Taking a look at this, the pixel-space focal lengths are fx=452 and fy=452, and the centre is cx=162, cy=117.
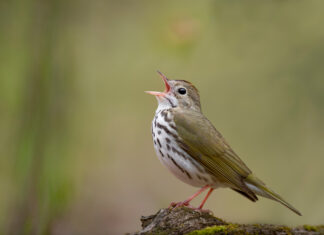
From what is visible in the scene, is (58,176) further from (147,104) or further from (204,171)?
(147,104)

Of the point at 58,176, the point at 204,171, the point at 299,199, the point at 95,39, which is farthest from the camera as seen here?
the point at 95,39

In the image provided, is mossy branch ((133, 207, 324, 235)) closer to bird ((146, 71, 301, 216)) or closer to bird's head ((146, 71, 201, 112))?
bird ((146, 71, 301, 216))

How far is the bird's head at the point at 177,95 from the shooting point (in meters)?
5.68

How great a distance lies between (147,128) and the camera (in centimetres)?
846

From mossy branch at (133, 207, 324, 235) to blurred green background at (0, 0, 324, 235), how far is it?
180 centimetres

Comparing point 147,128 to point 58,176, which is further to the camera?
point 147,128

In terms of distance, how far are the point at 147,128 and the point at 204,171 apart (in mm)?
3635

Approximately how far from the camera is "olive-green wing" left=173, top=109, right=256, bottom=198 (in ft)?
15.9

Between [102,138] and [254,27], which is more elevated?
[254,27]

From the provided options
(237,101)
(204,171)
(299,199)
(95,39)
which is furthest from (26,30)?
(299,199)

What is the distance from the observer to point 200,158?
498 cm

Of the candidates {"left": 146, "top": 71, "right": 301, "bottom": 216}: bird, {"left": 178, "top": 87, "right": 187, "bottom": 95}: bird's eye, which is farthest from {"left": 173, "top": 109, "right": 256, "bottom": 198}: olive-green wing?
{"left": 178, "top": 87, "right": 187, "bottom": 95}: bird's eye

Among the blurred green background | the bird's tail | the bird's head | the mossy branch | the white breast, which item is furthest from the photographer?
the bird's head

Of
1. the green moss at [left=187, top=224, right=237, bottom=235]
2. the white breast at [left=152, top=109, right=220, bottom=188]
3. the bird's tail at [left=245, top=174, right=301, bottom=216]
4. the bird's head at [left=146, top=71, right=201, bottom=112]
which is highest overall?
the bird's head at [left=146, top=71, right=201, bottom=112]
